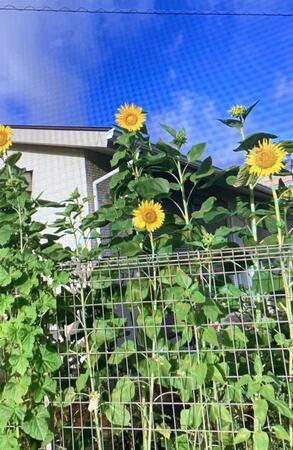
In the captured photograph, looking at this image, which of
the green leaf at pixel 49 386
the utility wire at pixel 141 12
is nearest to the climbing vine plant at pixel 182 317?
the green leaf at pixel 49 386

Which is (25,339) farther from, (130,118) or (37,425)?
(130,118)

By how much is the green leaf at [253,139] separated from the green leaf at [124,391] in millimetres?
1142

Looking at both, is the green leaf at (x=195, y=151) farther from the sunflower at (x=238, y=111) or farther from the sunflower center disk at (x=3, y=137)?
the sunflower center disk at (x=3, y=137)

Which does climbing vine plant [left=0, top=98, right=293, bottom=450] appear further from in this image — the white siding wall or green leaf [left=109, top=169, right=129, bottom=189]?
the white siding wall

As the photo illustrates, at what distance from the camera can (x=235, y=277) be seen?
83.4 inches

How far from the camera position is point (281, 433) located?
177cm

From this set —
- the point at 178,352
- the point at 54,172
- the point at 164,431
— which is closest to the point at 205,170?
the point at 178,352

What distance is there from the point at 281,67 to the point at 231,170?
4.92m

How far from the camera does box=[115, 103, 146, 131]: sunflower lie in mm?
2291

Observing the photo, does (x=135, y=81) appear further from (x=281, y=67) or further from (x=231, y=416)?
(x=231, y=416)

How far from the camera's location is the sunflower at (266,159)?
6.60ft

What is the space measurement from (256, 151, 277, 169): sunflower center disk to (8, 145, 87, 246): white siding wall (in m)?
4.29

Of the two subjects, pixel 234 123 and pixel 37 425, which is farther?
pixel 234 123

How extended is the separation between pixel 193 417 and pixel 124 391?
303 millimetres
